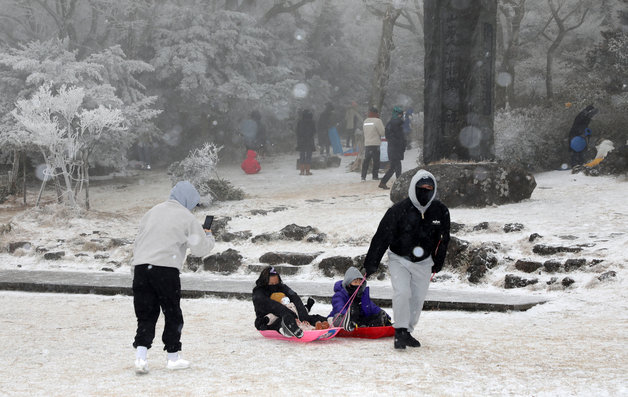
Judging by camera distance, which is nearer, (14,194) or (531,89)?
Result: (14,194)

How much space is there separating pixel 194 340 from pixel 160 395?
232cm

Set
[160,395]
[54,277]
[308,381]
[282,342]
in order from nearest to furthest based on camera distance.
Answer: [160,395], [308,381], [282,342], [54,277]

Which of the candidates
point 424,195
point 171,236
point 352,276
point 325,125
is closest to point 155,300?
point 171,236

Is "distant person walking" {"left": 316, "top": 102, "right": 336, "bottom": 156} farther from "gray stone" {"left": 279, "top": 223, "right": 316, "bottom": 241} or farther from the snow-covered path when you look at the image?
the snow-covered path

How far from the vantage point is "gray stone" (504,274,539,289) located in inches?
379

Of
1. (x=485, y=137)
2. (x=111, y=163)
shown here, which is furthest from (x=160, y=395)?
(x=111, y=163)

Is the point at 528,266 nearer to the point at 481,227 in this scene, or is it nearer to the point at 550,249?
the point at 550,249

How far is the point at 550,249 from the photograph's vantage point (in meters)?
10.3

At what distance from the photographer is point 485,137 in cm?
1428

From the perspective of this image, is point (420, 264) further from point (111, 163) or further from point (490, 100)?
point (111, 163)

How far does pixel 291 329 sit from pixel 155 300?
1.59m

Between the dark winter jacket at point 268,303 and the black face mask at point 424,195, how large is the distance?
1693 millimetres

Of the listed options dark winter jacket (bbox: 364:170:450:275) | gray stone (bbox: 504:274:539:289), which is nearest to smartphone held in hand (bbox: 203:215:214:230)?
dark winter jacket (bbox: 364:170:450:275)

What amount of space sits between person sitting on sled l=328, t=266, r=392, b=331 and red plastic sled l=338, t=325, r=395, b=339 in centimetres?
8
